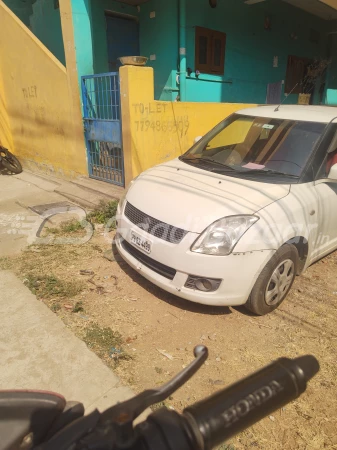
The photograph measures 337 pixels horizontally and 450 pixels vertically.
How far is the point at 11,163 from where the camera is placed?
8.20 m

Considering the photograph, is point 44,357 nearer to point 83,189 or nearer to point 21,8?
point 83,189

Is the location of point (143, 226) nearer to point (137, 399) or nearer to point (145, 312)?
point (145, 312)

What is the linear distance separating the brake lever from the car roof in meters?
3.24

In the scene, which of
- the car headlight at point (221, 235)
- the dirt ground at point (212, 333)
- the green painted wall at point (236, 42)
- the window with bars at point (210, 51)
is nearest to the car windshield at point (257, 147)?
the car headlight at point (221, 235)

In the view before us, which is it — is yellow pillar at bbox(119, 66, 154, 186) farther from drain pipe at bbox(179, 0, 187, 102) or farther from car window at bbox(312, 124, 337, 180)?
car window at bbox(312, 124, 337, 180)

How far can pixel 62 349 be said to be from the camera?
8.25ft

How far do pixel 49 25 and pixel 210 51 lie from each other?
4.10 meters

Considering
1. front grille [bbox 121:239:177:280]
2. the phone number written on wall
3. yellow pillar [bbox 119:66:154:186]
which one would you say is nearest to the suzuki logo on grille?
front grille [bbox 121:239:177:280]

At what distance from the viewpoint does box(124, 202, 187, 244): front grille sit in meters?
2.74

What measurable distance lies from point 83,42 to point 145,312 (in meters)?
5.34

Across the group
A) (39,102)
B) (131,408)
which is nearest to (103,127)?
(39,102)

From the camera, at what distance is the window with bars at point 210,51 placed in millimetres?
7848

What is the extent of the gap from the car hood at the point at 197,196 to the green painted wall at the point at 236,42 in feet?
17.7

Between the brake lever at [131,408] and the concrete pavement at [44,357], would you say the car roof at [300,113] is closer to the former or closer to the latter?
the concrete pavement at [44,357]
